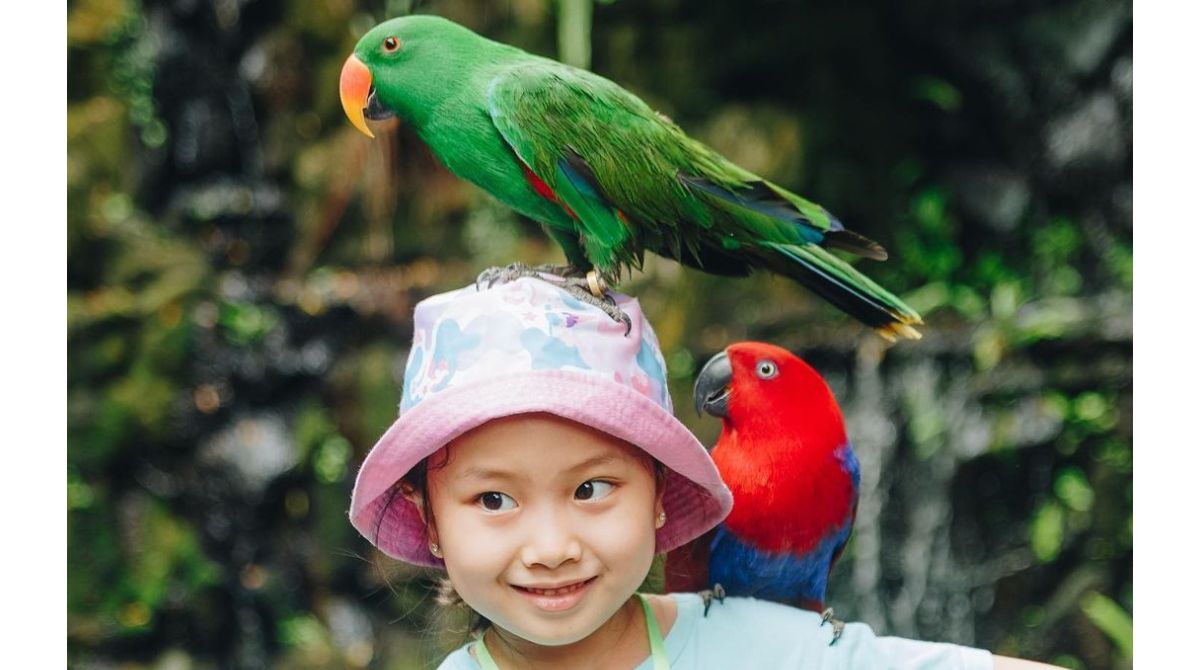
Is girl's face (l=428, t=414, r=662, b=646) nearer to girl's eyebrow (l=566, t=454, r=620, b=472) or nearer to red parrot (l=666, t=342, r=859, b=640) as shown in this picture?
girl's eyebrow (l=566, t=454, r=620, b=472)

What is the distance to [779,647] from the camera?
121 centimetres

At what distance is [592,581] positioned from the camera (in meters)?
1.11

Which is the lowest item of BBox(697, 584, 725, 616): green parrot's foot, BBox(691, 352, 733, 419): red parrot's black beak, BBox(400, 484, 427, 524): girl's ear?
BBox(697, 584, 725, 616): green parrot's foot

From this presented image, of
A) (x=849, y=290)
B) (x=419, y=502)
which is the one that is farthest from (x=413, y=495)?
(x=849, y=290)

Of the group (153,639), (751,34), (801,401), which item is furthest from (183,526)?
(801,401)

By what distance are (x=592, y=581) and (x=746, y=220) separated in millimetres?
383

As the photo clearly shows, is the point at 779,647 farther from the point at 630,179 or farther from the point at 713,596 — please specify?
the point at 630,179

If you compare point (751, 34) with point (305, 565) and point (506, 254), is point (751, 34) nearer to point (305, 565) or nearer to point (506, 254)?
point (506, 254)

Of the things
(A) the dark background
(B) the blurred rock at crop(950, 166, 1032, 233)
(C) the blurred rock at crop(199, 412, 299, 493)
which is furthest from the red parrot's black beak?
(C) the blurred rock at crop(199, 412, 299, 493)

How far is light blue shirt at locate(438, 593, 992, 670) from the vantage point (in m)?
1.18

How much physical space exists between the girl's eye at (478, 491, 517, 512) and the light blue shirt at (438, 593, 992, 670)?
0.20 metres

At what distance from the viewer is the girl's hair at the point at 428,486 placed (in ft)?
3.77

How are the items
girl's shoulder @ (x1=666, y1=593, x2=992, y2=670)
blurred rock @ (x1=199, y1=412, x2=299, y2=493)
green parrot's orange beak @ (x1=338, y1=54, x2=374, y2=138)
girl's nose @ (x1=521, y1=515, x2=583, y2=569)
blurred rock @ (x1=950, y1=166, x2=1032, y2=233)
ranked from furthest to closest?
blurred rock @ (x1=199, y1=412, x2=299, y2=493) < blurred rock @ (x1=950, y1=166, x2=1032, y2=233) < green parrot's orange beak @ (x1=338, y1=54, x2=374, y2=138) < girl's shoulder @ (x1=666, y1=593, x2=992, y2=670) < girl's nose @ (x1=521, y1=515, x2=583, y2=569)

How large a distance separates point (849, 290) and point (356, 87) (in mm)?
523
